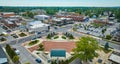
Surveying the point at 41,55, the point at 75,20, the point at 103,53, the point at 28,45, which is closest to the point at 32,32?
the point at 28,45

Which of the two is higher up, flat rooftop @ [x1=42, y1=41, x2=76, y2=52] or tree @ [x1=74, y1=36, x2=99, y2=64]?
tree @ [x1=74, y1=36, x2=99, y2=64]

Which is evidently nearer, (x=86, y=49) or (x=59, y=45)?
(x=86, y=49)

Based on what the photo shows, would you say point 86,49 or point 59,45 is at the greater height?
point 86,49

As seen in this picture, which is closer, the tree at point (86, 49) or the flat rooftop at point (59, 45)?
the tree at point (86, 49)

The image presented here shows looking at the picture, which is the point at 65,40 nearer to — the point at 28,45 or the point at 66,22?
the point at 28,45

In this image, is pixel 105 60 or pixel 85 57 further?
pixel 105 60

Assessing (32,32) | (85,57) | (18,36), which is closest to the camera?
(85,57)

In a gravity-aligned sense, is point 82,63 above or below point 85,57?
below

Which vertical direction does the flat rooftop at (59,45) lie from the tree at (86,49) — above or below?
below

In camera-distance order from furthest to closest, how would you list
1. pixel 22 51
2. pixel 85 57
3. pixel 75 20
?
pixel 75 20 → pixel 22 51 → pixel 85 57

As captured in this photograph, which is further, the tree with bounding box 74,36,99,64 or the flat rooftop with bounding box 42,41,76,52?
the flat rooftop with bounding box 42,41,76,52
